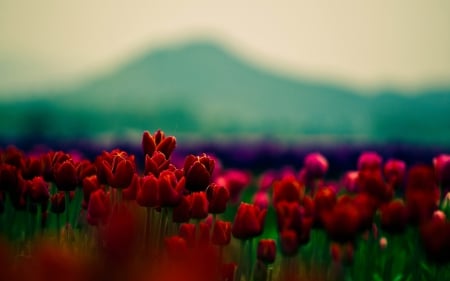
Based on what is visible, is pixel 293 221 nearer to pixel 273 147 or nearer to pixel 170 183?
pixel 170 183

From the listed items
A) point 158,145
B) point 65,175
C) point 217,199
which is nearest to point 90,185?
point 65,175

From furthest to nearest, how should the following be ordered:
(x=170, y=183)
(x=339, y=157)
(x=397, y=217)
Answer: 1. (x=339, y=157)
2. (x=397, y=217)
3. (x=170, y=183)

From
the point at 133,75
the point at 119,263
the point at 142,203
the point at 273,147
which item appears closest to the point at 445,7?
the point at 273,147

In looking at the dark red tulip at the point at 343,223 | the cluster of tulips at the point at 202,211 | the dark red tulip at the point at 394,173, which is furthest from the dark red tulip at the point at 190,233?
the dark red tulip at the point at 394,173

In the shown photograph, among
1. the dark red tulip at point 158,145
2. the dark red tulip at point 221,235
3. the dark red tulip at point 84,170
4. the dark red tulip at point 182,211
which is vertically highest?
the dark red tulip at point 158,145

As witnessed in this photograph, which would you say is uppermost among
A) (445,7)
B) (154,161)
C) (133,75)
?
(133,75)

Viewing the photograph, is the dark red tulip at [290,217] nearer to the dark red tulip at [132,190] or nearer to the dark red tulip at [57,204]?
the dark red tulip at [132,190]

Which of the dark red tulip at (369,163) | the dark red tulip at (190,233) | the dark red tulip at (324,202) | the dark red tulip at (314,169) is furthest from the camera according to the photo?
the dark red tulip at (314,169)
